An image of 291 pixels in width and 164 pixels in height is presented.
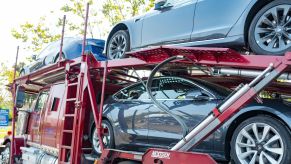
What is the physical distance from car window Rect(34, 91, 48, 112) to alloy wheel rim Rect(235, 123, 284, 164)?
4777 millimetres

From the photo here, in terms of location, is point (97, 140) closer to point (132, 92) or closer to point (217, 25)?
point (132, 92)

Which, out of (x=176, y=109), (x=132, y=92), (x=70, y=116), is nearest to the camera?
(x=176, y=109)

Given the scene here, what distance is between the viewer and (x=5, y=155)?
28.9 feet

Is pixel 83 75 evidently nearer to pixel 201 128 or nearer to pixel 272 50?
pixel 201 128

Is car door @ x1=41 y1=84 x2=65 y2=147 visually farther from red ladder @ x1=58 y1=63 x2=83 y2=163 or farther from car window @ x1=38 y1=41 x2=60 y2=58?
car window @ x1=38 y1=41 x2=60 y2=58

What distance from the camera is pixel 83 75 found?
5.75 meters

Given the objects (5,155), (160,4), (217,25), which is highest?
(160,4)

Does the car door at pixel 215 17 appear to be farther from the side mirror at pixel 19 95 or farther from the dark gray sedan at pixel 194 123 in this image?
the side mirror at pixel 19 95

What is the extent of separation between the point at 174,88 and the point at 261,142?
1418 millimetres

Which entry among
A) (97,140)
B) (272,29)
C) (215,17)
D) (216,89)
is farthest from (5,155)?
(272,29)

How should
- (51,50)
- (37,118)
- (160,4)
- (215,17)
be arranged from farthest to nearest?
1. (51,50)
2. (37,118)
3. (160,4)
4. (215,17)

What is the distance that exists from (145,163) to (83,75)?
2.03 metres

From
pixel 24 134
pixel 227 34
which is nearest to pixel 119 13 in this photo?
pixel 24 134

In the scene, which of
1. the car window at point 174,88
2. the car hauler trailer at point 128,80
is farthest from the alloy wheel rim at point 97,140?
the car window at point 174,88
